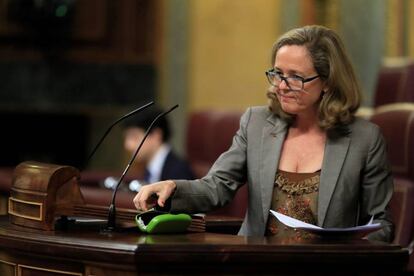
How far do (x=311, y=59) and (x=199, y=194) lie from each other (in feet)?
1.64

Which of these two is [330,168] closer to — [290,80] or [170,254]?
[290,80]

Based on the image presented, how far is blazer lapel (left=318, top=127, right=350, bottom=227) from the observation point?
3.00 metres

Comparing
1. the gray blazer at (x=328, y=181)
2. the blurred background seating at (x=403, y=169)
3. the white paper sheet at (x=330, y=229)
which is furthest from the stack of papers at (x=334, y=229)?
the blurred background seating at (x=403, y=169)

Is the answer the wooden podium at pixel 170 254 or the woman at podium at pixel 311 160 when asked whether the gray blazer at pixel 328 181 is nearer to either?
the woman at podium at pixel 311 160

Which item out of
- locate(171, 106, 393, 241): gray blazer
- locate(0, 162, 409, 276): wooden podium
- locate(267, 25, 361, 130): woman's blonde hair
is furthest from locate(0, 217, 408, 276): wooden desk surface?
locate(267, 25, 361, 130): woman's blonde hair

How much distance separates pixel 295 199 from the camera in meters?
3.03

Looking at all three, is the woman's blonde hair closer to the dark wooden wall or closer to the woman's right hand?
the woman's right hand

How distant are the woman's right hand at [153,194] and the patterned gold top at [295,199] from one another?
326 millimetres

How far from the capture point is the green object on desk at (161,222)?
2.71m

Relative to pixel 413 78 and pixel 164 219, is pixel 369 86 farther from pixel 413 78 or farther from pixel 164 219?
pixel 164 219

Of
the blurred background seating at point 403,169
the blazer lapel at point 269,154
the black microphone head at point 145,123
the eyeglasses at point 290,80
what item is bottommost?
the black microphone head at point 145,123

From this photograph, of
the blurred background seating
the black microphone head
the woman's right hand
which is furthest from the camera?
the black microphone head

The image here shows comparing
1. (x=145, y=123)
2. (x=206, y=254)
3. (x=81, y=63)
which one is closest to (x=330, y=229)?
(x=206, y=254)

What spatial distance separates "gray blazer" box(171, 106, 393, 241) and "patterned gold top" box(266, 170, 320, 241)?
0.03m
